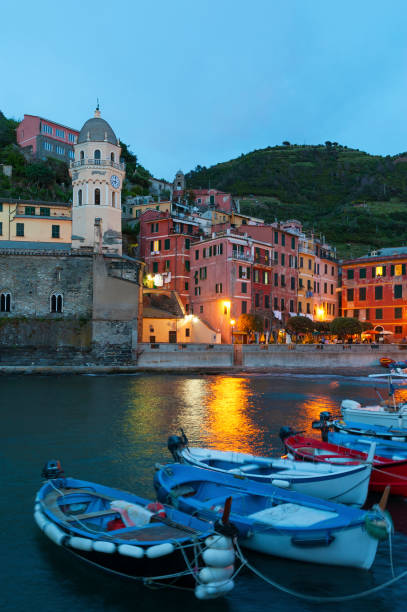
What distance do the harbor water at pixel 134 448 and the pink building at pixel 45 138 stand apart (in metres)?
57.5

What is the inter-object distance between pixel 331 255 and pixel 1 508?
77.9 m

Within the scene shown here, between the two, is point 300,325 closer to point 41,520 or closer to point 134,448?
point 134,448

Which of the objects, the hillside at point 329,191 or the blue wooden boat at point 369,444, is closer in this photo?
the blue wooden boat at point 369,444

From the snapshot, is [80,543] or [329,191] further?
[329,191]

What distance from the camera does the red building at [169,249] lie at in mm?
68500

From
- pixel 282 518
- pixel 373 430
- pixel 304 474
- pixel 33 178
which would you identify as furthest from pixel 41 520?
pixel 33 178

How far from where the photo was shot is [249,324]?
59.8 meters

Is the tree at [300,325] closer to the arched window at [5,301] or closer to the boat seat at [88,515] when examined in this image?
the arched window at [5,301]

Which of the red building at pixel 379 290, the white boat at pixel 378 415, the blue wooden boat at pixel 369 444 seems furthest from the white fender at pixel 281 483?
the red building at pixel 379 290

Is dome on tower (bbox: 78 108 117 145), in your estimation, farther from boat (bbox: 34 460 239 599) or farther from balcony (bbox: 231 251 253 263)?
boat (bbox: 34 460 239 599)

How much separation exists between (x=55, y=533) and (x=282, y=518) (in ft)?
14.5

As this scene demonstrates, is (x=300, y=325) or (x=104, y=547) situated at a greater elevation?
(x=300, y=325)

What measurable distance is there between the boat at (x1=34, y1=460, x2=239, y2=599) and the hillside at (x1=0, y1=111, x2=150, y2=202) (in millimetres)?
76032

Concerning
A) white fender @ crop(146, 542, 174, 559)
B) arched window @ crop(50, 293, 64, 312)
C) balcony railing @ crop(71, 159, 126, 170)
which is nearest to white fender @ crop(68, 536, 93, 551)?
white fender @ crop(146, 542, 174, 559)
